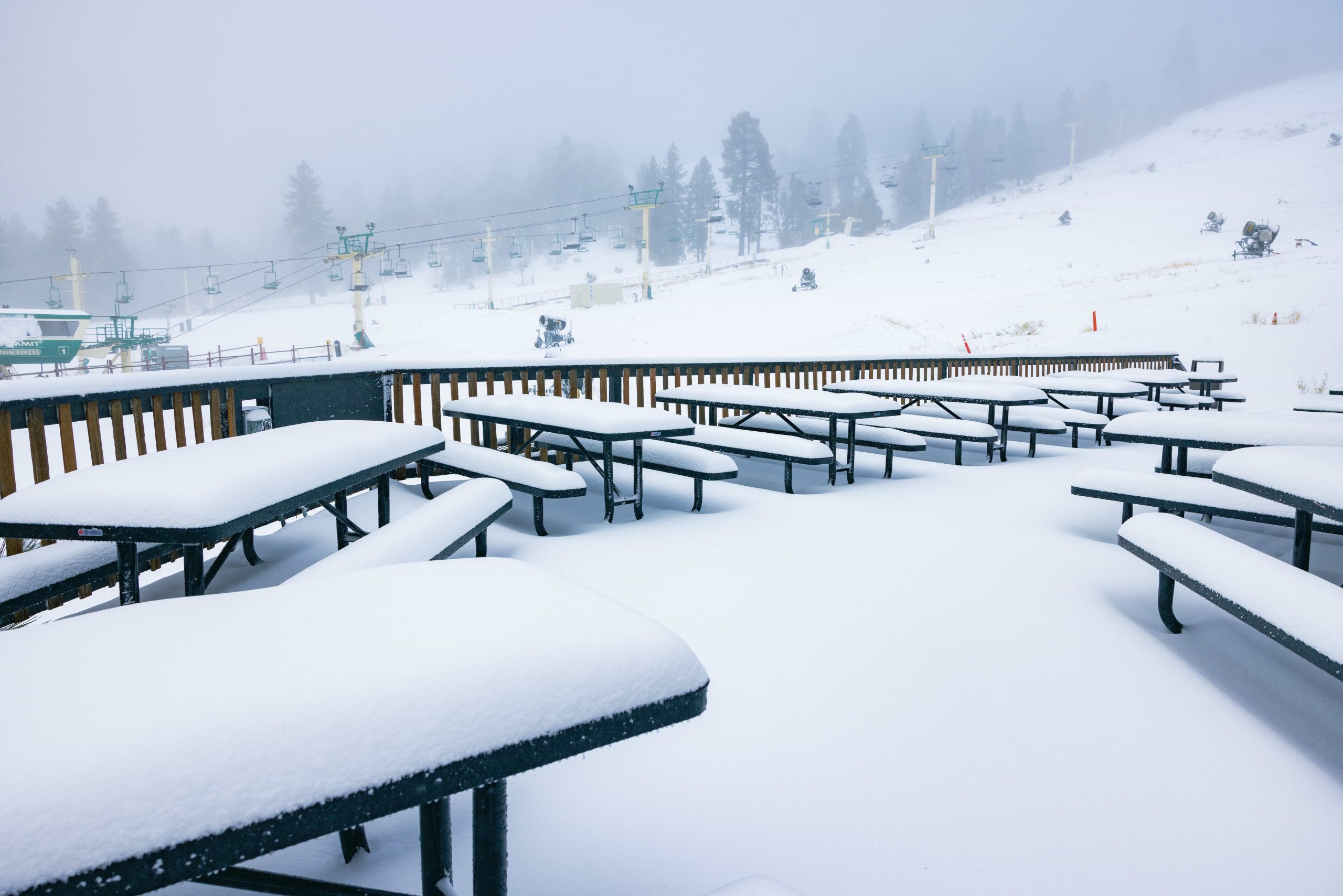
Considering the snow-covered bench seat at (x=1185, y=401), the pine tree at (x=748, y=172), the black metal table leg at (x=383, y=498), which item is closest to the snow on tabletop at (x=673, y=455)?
the black metal table leg at (x=383, y=498)

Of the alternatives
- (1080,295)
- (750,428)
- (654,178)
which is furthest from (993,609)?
(654,178)

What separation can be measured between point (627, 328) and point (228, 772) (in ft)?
135

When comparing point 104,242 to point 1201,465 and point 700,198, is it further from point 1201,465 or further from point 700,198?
point 1201,465

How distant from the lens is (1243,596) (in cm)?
240

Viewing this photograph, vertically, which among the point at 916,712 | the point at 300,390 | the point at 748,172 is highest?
the point at 748,172

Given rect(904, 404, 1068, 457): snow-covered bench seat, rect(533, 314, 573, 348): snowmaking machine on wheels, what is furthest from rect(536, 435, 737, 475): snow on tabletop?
rect(533, 314, 573, 348): snowmaking machine on wheels

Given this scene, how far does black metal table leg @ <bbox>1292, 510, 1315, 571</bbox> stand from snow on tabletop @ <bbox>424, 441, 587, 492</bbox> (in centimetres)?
357

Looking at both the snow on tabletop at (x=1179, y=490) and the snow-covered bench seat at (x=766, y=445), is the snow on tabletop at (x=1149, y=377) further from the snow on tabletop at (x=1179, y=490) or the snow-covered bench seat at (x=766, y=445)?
the snow on tabletop at (x=1179, y=490)

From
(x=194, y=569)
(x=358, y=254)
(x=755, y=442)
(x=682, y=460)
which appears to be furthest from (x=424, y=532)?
(x=358, y=254)

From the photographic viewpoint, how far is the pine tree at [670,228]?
277 ft

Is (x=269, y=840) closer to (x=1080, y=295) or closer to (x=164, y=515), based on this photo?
(x=164, y=515)

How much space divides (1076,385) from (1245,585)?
6.92 m

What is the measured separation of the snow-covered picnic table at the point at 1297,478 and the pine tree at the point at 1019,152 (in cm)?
10549

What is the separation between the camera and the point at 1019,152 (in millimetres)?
94562
